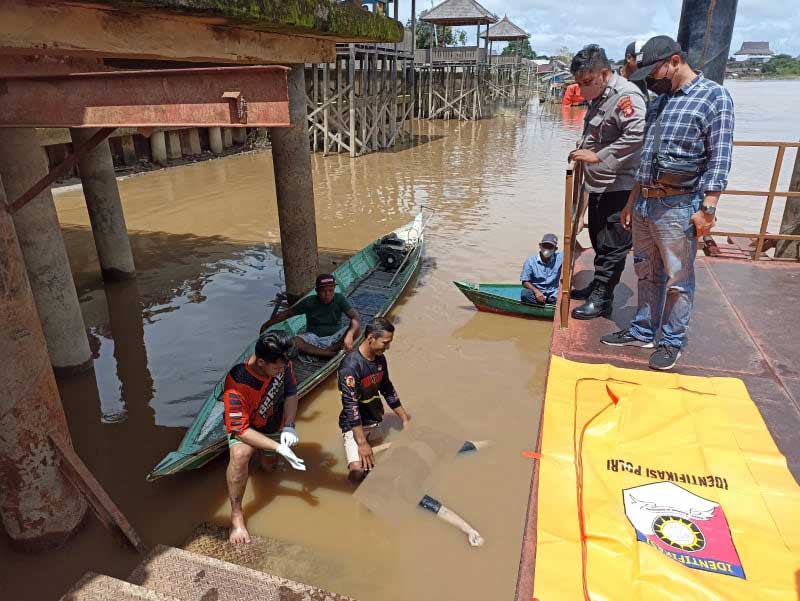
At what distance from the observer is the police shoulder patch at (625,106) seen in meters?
4.22

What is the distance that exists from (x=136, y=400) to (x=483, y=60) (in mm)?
28828

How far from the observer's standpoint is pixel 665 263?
12.5ft

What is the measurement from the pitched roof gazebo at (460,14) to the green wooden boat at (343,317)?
2265cm

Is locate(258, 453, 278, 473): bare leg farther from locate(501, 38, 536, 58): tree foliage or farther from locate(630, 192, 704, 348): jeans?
locate(501, 38, 536, 58): tree foliage

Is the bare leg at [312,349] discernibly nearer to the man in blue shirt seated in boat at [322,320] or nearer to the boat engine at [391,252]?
the man in blue shirt seated in boat at [322,320]

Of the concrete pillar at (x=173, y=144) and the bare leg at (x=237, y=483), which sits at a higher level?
the concrete pillar at (x=173, y=144)

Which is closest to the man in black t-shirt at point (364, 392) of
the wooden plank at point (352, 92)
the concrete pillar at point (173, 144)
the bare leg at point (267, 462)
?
the bare leg at point (267, 462)

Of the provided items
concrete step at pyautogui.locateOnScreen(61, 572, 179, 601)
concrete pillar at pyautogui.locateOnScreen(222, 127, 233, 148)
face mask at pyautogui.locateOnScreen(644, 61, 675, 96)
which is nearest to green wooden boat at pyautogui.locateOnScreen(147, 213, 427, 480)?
concrete step at pyautogui.locateOnScreen(61, 572, 179, 601)

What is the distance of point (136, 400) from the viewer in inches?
238

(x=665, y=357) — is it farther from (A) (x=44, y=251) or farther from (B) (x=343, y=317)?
(A) (x=44, y=251)

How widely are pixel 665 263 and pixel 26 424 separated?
4.55 meters

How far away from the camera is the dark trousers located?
4.64 meters

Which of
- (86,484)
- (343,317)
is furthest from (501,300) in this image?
(86,484)

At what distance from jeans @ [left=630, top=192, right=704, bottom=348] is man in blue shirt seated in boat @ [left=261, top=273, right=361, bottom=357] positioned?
3.17 meters
